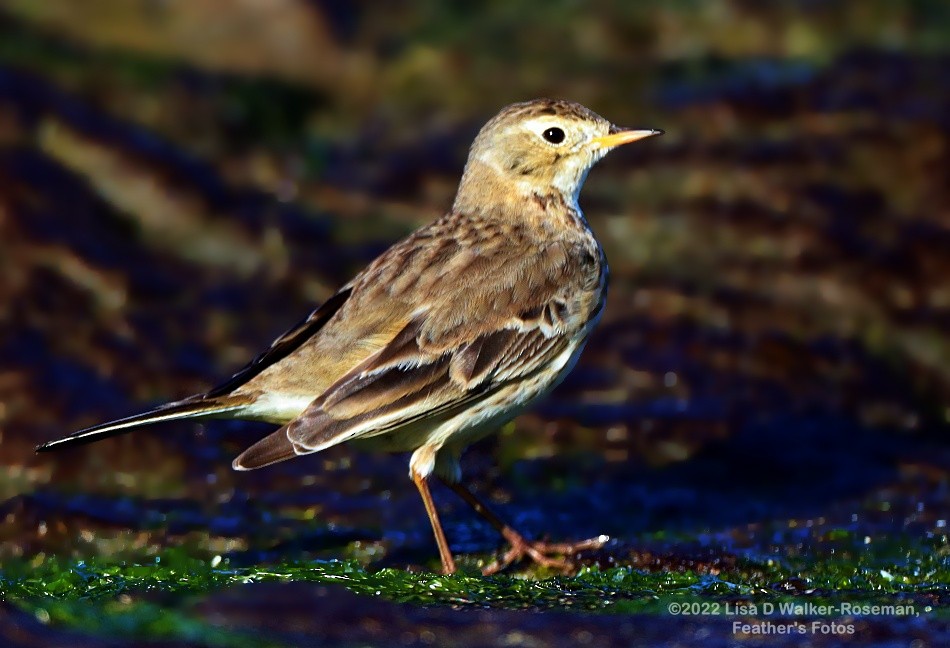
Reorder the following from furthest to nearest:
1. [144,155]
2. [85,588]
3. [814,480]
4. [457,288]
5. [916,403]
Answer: [144,155], [916,403], [814,480], [457,288], [85,588]

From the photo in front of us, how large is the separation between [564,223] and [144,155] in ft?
14.7

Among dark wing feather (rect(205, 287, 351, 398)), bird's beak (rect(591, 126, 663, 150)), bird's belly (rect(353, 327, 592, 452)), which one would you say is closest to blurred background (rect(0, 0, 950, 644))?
bird's belly (rect(353, 327, 592, 452))

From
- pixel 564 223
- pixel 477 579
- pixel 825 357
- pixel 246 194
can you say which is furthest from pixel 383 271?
pixel 246 194

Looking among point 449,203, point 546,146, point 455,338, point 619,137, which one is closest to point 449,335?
point 455,338

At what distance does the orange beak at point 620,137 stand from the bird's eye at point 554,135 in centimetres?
15

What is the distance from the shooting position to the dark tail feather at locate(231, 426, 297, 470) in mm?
5586

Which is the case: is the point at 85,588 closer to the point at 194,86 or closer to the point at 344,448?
the point at 344,448

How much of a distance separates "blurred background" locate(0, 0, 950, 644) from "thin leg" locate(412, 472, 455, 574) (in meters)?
0.25

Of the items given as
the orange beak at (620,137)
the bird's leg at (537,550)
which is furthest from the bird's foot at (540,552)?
the orange beak at (620,137)

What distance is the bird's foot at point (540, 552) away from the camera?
6.29 m

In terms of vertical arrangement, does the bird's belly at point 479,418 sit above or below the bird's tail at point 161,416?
below

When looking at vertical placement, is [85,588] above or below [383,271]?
below

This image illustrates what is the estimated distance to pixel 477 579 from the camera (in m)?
5.83

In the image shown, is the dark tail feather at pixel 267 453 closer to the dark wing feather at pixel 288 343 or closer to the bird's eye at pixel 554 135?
the dark wing feather at pixel 288 343
